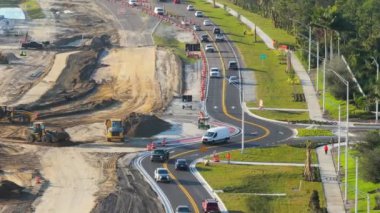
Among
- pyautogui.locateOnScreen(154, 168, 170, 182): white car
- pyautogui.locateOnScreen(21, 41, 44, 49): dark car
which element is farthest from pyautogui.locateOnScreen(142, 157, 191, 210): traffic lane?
pyautogui.locateOnScreen(21, 41, 44, 49): dark car

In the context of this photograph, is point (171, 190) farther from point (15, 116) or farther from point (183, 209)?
point (15, 116)

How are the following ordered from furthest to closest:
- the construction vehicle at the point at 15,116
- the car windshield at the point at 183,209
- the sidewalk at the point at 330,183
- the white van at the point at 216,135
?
the construction vehicle at the point at 15,116
the white van at the point at 216,135
the sidewalk at the point at 330,183
the car windshield at the point at 183,209

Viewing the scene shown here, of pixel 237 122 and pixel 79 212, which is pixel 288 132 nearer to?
pixel 237 122

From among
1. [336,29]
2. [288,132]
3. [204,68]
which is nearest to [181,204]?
[288,132]

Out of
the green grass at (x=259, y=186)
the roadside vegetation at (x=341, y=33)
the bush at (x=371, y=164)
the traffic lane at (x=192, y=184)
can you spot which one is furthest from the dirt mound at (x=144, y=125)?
the bush at (x=371, y=164)

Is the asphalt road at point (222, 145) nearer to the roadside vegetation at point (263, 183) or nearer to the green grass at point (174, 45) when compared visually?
the roadside vegetation at point (263, 183)

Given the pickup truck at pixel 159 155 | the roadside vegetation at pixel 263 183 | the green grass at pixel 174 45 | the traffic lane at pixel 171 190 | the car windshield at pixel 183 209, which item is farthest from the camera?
the green grass at pixel 174 45
